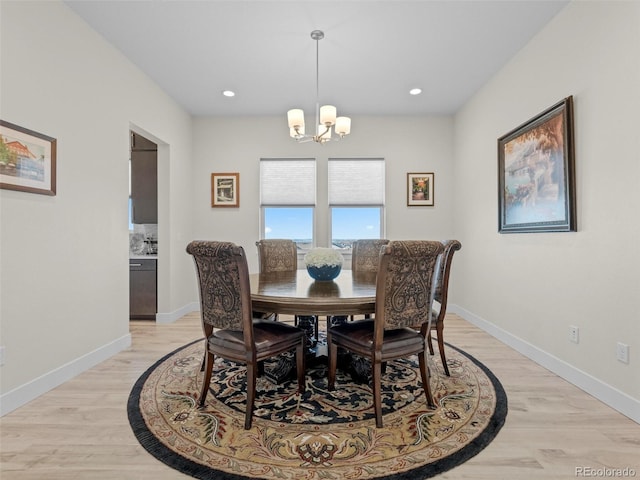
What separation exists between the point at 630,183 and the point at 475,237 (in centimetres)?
202

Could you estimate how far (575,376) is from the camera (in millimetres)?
2270

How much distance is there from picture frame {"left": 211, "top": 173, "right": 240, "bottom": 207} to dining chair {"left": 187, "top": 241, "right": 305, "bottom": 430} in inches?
111

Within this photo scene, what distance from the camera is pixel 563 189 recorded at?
2.38m

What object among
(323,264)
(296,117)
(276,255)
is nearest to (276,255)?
(276,255)

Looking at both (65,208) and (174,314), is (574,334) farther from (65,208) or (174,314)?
(174,314)

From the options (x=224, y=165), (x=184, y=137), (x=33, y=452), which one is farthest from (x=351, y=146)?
(x=33, y=452)

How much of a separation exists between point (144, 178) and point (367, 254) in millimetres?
3089

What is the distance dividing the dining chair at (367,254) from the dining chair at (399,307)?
143 cm

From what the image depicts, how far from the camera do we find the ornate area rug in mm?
1465

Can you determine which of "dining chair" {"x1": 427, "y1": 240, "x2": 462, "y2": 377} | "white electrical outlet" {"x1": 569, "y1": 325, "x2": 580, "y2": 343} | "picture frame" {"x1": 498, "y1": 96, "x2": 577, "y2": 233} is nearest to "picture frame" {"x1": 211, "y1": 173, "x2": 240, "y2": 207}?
"dining chair" {"x1": 427, "y1": 240, "x2": 462, "y2": 377}

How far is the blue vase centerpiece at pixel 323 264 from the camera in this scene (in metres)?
2.35

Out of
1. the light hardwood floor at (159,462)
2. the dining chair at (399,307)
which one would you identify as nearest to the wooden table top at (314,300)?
the dining chair at (399,307)

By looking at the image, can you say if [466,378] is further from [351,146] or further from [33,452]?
[351,146]

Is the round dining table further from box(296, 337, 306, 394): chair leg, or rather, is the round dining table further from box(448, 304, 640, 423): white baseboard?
box(448, 304, 640, 423): white baseboard
